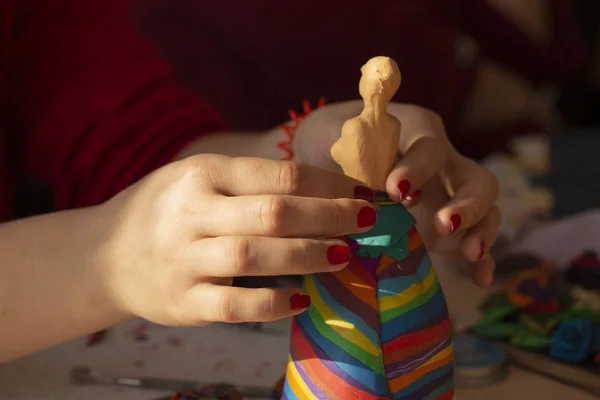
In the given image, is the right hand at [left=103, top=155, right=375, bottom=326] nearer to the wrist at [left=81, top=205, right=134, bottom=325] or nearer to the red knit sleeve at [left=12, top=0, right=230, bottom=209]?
the wrist at [left=81, top=205, right=134, bottom=325]

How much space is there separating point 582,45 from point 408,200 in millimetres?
1443

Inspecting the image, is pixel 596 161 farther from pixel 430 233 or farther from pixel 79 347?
pixel 79 347

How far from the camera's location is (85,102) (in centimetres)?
69

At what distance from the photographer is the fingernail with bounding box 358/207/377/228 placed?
14.0 inches

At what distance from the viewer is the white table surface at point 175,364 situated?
0.50 meters

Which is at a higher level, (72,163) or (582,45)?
(582,45)

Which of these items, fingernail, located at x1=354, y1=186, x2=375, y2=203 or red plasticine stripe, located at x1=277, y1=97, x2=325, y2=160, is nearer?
fingernail, located at x1=354, y1=186, x2=375, y2=203

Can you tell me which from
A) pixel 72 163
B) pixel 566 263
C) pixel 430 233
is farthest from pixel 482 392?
pixel 72 163

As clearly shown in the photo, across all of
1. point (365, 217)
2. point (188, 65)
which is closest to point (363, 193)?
point (365, 217)

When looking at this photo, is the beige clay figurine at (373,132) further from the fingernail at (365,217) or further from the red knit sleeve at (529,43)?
the red knit sleeve at (529,43)

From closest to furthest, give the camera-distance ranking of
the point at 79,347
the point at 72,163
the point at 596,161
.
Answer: the point at 79,347 → the point at 72,163 → the point at 596,161

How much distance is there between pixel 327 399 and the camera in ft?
1.17

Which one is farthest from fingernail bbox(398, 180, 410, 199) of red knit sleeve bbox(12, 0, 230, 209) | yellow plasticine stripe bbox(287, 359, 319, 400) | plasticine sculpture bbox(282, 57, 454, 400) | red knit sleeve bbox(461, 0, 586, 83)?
red knit sleeve bbox(461, 0, 586, 83)

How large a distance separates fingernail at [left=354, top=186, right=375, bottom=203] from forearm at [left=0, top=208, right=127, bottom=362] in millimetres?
166
